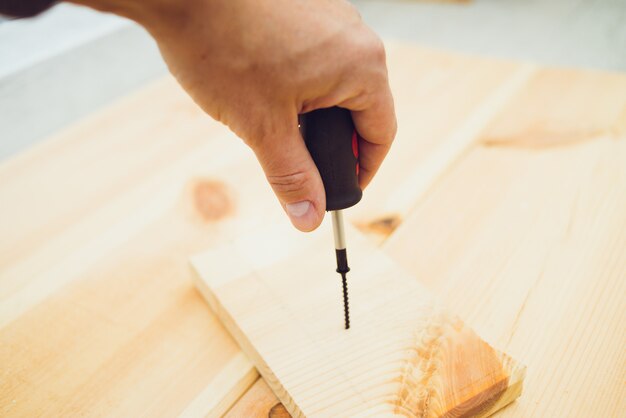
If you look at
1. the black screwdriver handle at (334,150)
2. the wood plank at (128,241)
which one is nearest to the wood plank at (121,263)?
the wood plank at (128,241)

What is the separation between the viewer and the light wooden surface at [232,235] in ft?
1.71

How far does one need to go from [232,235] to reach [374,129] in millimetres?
297

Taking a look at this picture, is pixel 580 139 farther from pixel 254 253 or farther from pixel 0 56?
pixel 0 56

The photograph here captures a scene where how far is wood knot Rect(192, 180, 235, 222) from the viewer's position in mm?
740

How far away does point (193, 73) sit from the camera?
1.31 feet

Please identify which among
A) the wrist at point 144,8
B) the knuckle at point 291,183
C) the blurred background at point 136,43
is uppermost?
the wrist at point 144,8

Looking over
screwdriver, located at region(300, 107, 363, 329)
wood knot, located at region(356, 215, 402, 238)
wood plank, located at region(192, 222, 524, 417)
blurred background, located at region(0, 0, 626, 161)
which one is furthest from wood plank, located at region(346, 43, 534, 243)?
blurred background, located at region(0, 0, 626, 161)

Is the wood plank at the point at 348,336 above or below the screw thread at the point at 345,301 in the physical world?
below

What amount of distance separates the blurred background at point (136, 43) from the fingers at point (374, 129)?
2.08 ft

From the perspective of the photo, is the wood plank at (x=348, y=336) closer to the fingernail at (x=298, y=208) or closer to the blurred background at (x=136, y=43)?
the fingernail at (x=298, y=208)

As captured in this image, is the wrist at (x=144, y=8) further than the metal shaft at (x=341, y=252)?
No

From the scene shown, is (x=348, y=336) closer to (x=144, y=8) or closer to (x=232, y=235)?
(x=232, y=235)

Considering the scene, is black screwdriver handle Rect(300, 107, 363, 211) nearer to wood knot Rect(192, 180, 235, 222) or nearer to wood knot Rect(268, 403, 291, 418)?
wood knot Rect(268, 403, 291, 418)

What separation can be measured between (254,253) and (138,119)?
0.47m
